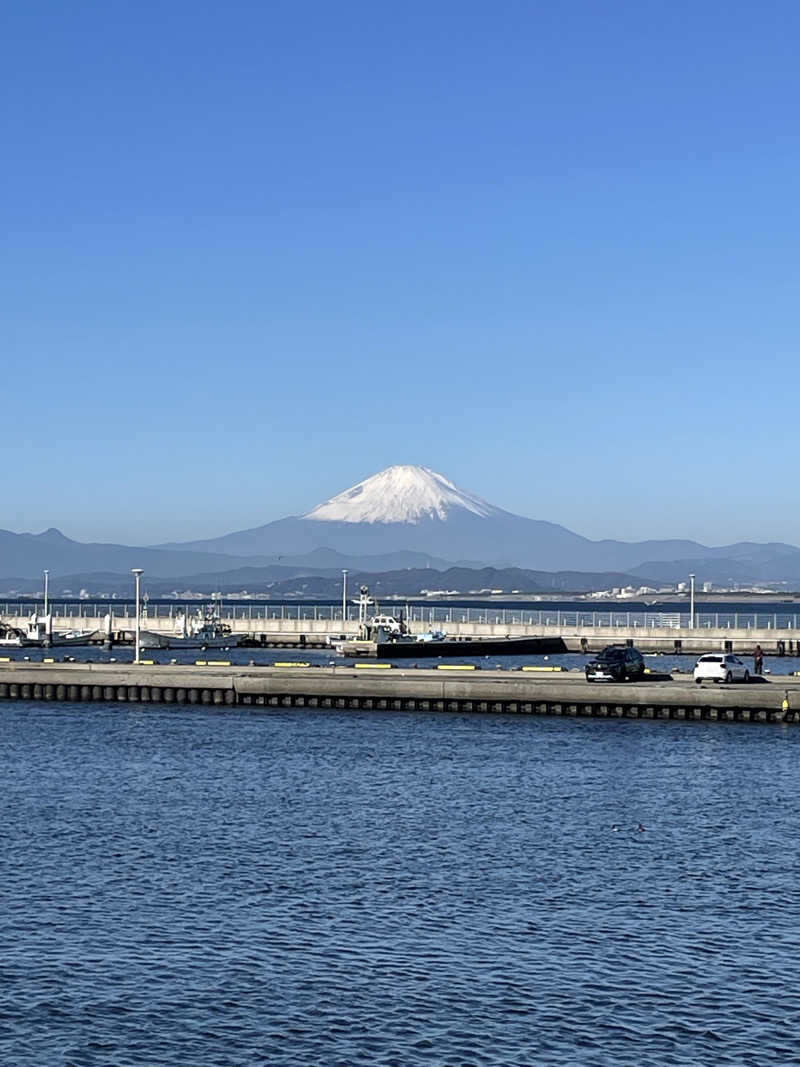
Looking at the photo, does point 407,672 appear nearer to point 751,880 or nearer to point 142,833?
point 142,833

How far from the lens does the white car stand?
9331cm

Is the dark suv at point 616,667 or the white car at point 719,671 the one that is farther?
the dark suv at point 616,667

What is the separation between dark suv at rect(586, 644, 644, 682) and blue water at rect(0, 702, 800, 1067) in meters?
21.8

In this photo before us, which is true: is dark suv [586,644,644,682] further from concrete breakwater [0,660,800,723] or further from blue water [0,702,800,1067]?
blue water [0,702,800,1067]

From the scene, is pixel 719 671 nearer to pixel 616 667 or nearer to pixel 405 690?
pixel 616 667

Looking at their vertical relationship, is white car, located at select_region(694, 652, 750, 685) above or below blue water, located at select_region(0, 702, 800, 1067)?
above

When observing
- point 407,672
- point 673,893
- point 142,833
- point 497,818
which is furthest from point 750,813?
point 407,672

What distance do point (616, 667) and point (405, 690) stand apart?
13.1 meters

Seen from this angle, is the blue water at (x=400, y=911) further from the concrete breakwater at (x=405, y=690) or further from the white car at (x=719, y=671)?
the white car at (x=719, y=671)

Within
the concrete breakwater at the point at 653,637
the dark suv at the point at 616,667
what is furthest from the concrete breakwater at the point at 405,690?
the concrete breakwater at the point at 653,637

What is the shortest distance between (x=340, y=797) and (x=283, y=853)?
477 inches

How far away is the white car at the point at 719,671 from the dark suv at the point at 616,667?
3.82 m

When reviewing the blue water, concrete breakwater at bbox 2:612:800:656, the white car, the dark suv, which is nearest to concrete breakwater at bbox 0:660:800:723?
the white car

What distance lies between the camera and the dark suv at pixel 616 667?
312 feet
